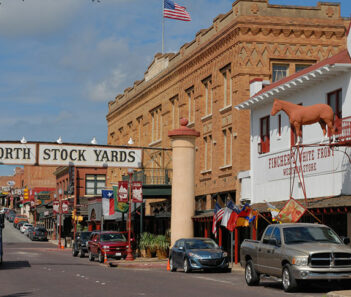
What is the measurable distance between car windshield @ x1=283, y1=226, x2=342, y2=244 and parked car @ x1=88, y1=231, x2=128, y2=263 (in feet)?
74.2

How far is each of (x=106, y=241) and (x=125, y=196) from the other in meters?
2.89

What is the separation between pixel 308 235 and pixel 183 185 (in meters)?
22.2

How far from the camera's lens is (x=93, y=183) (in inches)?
3964

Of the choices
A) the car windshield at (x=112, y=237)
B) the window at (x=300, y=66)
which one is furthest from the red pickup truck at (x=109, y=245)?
the window at (x=300, y=66)

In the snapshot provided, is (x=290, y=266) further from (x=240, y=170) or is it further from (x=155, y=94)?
(x=155, y=94)

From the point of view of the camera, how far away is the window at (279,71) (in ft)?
141

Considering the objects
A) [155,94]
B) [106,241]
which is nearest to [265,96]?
[106,241]

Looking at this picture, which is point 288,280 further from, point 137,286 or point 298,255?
point 137,286

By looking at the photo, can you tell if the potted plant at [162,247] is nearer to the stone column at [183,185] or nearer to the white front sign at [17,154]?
the stone column at [183,185]

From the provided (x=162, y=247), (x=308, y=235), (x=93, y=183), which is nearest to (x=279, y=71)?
(x=162, y=247)

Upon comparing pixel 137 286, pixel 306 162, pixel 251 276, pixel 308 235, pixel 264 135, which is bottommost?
pixel 137 286

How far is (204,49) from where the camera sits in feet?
155

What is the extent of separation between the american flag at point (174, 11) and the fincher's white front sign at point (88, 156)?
1024 centimetres

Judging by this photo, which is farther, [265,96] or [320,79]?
[265,96]
